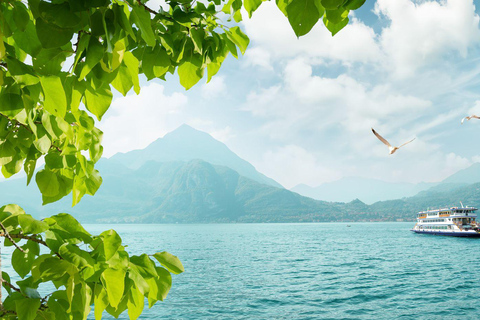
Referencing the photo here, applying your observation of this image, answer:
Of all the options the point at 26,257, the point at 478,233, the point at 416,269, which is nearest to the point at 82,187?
the point at 26,257

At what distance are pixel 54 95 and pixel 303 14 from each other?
26.8 inches

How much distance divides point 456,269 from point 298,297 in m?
25.9

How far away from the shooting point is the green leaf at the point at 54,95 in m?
0.92

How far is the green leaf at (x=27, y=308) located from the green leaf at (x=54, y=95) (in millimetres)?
683

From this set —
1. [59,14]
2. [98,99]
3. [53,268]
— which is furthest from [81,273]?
[59,14]

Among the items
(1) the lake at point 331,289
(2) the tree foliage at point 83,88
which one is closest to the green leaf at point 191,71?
(2) the tree foliage at point 83,88

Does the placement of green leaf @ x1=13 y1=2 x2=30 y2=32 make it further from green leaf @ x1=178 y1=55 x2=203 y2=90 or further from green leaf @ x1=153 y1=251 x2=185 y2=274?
green leaf @ x1=153 y1=251 x2=185 y2=274

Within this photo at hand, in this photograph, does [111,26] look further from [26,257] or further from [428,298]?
[428,298]

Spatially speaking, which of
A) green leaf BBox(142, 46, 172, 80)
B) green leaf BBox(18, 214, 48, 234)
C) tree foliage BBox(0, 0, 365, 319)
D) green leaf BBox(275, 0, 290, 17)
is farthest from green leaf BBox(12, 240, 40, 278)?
green leaf BBox(275, 0, 290, 17)

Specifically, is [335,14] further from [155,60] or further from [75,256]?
[75,256]

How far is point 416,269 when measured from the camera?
4481cm

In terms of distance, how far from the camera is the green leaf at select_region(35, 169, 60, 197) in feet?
4.74

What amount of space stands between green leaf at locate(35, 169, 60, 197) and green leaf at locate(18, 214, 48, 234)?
1.10ft

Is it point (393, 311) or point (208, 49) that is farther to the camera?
point (393, 311)
